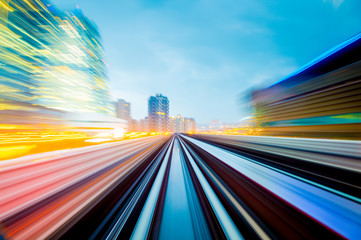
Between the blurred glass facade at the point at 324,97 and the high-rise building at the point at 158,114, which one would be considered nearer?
the blurred glass facade at the point at 324,97

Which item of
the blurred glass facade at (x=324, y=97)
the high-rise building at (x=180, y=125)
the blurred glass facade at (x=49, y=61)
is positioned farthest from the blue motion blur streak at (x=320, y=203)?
the high-rise building at (x=180, y=125)

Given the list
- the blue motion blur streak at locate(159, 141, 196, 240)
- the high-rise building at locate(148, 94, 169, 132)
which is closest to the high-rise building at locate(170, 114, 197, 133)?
the high-rise building at locate(148, 94, 169, 132)

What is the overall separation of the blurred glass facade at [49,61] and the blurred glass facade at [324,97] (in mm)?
14314

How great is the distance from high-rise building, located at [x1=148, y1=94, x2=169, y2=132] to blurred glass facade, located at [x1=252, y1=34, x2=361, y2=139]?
5628cm

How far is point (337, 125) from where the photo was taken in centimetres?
385

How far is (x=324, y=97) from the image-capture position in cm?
431

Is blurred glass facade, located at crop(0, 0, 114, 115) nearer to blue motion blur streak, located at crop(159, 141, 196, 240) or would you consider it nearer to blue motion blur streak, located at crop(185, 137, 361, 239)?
blue motion blur streak, located at crop(159, 141, 196, 240)

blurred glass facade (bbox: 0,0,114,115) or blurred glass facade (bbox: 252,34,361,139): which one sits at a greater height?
blurred glass facade (bbox: 0,0,114,115)

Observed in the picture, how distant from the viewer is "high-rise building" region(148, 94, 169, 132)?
6031 centimetres

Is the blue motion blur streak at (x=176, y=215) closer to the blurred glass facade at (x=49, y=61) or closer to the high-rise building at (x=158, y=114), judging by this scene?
the blurred glass facade at (x=49, y=61)

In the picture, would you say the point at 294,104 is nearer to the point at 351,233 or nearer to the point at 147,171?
the point at 351,233

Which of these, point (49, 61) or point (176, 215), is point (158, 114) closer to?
point (49, 61)

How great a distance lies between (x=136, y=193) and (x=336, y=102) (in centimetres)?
656

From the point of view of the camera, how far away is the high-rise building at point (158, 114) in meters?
60.3
